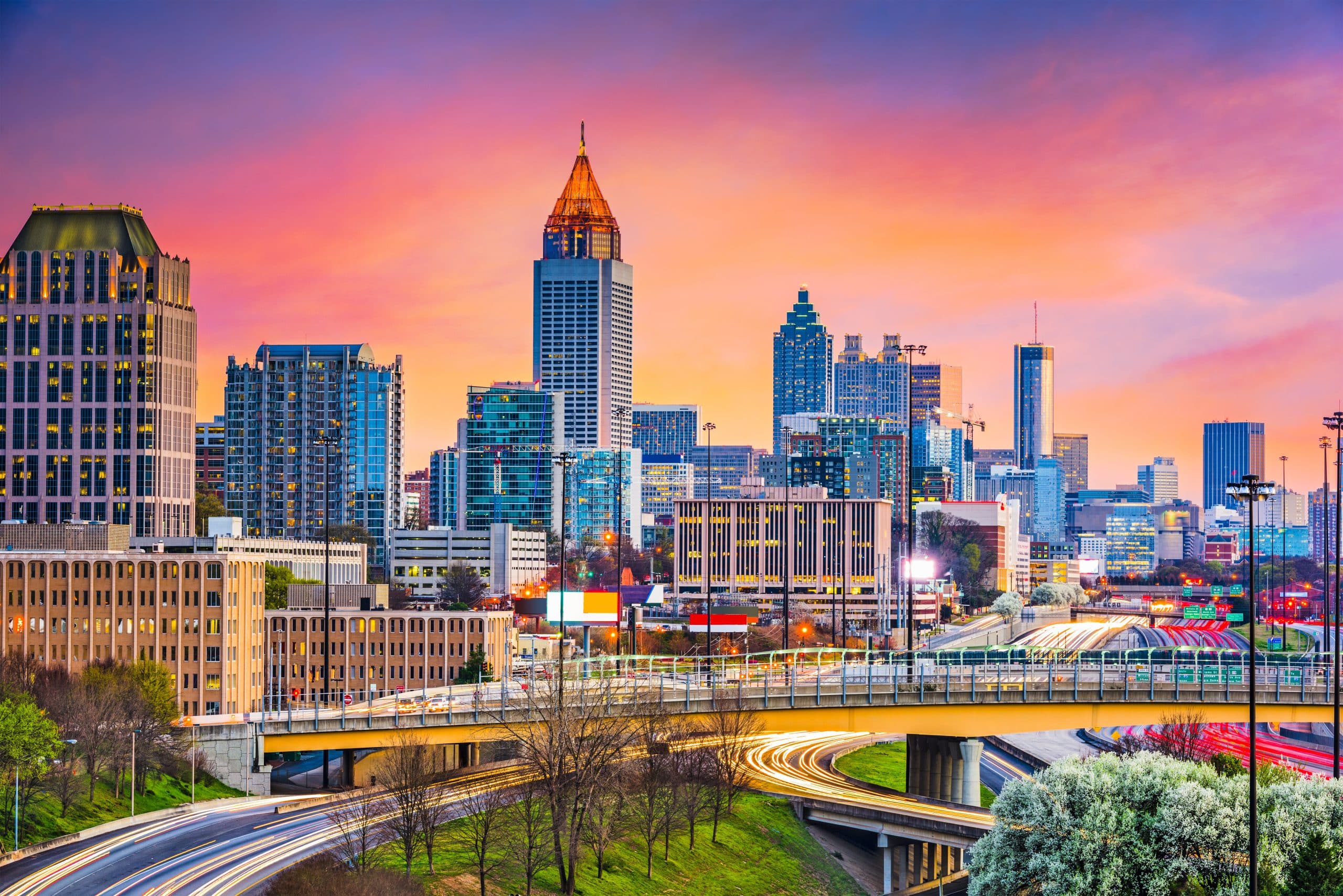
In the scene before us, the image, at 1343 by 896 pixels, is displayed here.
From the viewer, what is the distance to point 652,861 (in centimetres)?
7906

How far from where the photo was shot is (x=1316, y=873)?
57.0 metres

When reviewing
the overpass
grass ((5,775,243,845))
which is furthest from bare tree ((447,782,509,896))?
grass ((5,775,243,845))

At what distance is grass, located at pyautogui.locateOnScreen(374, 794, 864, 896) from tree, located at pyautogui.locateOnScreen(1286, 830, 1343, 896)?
93.2ft

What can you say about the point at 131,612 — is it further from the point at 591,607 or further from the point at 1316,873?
the point at 1316,873

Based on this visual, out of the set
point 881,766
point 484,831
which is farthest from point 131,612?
point 484,831

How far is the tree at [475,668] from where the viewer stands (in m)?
142

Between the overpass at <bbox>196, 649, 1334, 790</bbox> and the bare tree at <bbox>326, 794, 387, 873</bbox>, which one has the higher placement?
the overpass at <bbox>196, 649, 1334, 790</bbox>

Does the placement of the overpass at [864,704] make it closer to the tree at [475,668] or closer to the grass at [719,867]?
the grass at [719,867]

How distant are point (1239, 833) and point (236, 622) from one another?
9606 cm

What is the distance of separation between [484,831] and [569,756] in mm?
6414

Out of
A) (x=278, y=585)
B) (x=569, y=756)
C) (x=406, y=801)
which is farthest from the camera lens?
(x=278, y=585)

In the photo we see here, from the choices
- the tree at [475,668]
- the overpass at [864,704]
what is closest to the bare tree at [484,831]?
the overpass at [864,704]

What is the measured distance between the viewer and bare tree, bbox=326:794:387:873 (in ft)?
196

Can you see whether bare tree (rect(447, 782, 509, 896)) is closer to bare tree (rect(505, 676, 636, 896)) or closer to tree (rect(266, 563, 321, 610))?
bare tree (rect(505, 676, 636, 896))
